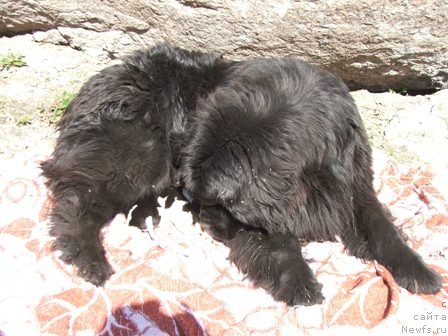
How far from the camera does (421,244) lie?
296 centimetres

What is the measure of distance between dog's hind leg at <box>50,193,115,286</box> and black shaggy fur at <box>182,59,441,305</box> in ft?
2.00

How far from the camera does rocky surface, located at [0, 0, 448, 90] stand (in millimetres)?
3562

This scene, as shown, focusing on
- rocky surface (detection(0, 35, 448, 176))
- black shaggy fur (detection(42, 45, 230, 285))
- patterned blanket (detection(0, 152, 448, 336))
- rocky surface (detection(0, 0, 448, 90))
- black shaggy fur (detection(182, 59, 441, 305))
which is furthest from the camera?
rocky surface (detection(0, 35, 448, 176))

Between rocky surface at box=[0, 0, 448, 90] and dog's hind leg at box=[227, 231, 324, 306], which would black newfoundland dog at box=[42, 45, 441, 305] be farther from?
rocky surface at box=[0, 0, 448, 90]

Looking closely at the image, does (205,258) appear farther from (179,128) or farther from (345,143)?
(345,143)

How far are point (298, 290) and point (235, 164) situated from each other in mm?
776

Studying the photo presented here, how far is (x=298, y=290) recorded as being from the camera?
97.7 inches

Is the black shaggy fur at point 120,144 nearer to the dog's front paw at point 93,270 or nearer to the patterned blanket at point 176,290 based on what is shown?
the dog's front paw at point 93,270

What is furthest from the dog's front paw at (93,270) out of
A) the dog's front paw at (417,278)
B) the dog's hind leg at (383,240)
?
the dog's front paw at (417,278)

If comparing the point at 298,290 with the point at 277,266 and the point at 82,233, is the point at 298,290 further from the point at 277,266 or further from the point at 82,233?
the point at 82,233

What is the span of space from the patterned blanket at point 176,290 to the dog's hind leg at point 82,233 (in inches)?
2.6

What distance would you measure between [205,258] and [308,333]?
2.56 feet

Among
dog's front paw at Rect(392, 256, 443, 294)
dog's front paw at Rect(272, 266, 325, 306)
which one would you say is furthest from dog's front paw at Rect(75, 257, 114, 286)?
dog's front paw at Rect(392, 256, 443, 294)

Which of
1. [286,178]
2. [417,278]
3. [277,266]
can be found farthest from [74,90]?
[417,278]
